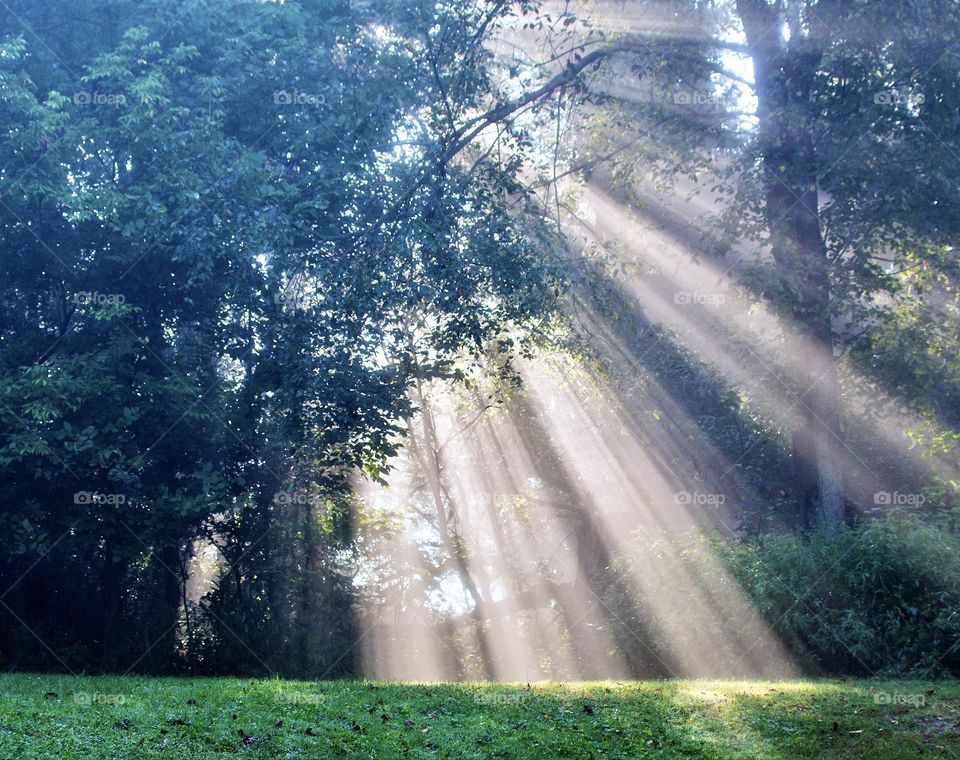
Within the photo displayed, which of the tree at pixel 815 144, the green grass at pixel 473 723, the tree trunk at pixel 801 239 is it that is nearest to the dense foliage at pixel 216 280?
the tree at pixel 815 144

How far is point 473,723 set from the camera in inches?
Result: 379

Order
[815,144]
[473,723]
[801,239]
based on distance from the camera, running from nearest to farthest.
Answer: [473,723]
[815,144]
[801,239]

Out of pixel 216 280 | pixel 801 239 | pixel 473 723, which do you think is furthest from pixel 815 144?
pixel 473 723

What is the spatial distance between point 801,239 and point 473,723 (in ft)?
40.6

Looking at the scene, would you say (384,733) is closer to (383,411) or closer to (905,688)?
(905,688)

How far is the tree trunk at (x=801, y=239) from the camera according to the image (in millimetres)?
17516

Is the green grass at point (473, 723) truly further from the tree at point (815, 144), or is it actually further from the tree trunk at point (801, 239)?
the tree at point (815, 144)

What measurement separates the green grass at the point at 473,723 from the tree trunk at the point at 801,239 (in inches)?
304

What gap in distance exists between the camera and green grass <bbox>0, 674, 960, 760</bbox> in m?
8.40

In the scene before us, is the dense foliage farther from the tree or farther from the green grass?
the green grass

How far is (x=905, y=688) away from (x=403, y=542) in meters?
23.0

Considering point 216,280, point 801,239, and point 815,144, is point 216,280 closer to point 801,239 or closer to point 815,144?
point 801,239

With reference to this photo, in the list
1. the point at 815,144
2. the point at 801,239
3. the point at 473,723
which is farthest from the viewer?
the point at 801,239

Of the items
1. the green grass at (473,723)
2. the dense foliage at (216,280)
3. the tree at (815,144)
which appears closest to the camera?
the green grass at (473,723)
